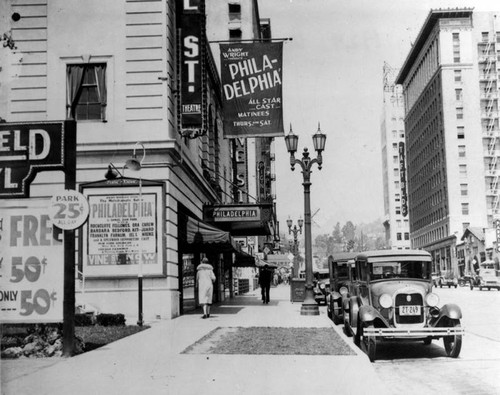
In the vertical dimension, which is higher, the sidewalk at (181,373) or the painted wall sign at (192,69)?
the painted wall sign at (192,69)

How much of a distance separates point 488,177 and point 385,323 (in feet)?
298

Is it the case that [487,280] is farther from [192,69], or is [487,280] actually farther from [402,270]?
[402,270]

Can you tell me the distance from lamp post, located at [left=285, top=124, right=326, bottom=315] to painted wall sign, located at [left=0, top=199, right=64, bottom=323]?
1119 centimetres

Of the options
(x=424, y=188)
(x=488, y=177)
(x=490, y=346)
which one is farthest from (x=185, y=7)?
(x=424, y=188)

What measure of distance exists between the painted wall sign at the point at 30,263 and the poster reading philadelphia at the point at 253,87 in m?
9.44

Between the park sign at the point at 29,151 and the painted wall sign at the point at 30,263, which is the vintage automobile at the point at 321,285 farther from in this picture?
the park sign at the point at 29,151

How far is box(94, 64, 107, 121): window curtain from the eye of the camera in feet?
59.7

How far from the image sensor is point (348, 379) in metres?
8.30

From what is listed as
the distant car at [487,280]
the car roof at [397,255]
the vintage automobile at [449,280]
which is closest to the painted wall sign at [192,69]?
the car roof at [397,255]

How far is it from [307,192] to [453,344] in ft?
35.2

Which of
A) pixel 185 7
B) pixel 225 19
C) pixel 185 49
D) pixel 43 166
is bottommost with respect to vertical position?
pixel 43 166

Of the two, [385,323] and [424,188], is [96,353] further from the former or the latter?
[424,188]

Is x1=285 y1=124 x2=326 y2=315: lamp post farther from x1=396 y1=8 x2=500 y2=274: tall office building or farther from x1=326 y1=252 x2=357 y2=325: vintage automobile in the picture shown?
x1=396 y1=8 x2=500 y2=274: tall office building

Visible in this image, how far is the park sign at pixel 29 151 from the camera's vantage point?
1004 cm
